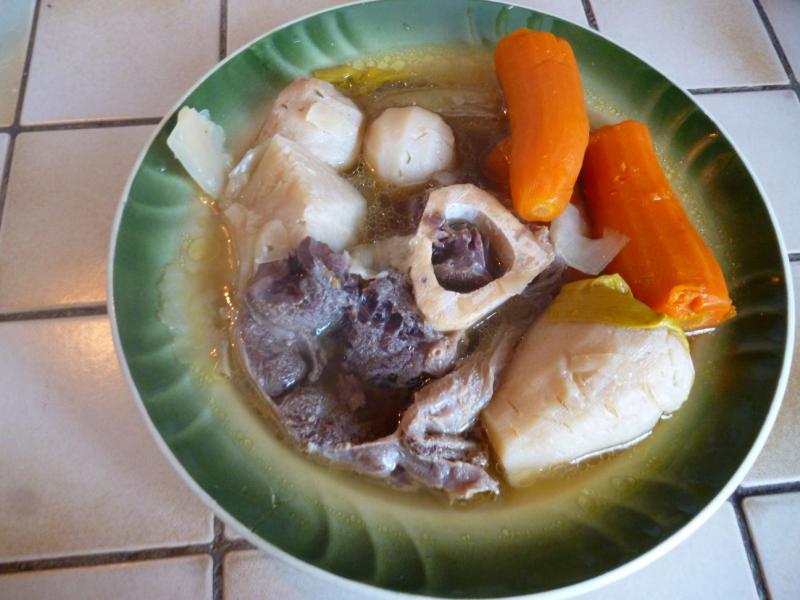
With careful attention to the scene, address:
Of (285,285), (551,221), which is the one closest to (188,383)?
(285,285)

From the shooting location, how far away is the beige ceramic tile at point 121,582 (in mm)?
759

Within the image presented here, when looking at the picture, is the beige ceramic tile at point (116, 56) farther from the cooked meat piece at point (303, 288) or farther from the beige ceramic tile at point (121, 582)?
the beige ceramic tile at point (121, 582)

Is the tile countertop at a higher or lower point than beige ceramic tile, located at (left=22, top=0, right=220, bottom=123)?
lower

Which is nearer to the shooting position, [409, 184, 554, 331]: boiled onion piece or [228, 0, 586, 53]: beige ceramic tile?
[409, 184, 554, 331]: boiled onion piece

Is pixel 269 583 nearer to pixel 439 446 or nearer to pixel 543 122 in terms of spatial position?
pixel 439 446

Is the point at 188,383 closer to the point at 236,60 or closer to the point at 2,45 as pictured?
the point at 236,60

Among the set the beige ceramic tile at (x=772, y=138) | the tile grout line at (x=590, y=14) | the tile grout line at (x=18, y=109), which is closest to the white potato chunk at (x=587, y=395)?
the beige ceramic tile at (x=772, y=138)

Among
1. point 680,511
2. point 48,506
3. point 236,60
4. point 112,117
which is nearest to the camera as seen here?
point 680,511

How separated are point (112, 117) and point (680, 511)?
1024 mm

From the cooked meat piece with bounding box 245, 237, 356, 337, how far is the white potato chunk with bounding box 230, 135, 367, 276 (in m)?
0.04

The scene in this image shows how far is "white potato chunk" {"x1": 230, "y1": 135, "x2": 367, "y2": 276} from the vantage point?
32.7 inches

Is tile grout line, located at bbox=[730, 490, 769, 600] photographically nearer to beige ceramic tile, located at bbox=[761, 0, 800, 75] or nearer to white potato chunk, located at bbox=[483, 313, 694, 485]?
white potato chunk, located at bbox=[483, 313, 694, 485]

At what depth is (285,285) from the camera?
78 cm

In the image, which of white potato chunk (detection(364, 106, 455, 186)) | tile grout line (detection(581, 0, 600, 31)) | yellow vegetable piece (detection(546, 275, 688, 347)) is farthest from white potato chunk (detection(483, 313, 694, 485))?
tile grout line (detection(581, 0, 600, 31))
